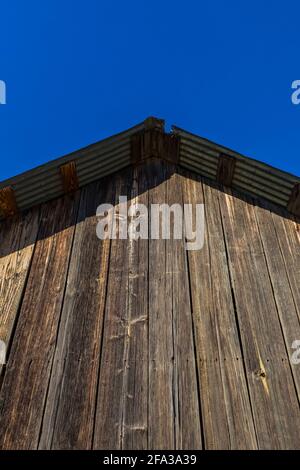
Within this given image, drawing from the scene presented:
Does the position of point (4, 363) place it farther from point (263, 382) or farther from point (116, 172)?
point (116, 172)

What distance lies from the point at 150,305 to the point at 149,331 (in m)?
0.26

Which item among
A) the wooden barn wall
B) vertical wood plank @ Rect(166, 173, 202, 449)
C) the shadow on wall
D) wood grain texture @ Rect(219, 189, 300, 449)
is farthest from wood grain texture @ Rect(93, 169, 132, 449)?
wood grain texture @ Rect(219, 189, 300, 449)

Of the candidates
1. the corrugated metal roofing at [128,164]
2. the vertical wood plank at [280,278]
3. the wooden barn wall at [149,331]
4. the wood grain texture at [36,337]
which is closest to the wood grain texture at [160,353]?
the wooden barn wall at [149,331]

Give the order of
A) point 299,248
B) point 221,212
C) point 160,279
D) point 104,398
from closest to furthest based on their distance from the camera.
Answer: point 104,398
point 160,279
point 299,248
point 221,212

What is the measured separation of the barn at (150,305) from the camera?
2762mm

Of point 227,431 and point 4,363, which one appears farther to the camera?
point 4,363

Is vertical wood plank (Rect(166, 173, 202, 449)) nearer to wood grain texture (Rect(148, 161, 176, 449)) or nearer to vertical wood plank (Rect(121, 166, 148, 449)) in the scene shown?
wood grain texture (Rect(148, 161, 176, 449))

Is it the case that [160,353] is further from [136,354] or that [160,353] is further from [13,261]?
[13,261]

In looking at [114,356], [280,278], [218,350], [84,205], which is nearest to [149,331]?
[114,356]

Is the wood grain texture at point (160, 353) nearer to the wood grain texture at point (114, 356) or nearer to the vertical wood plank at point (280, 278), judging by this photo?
the wood grain texture at point (114, 356)

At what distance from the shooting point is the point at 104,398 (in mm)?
2877

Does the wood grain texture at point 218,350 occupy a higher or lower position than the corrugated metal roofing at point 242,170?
lower
